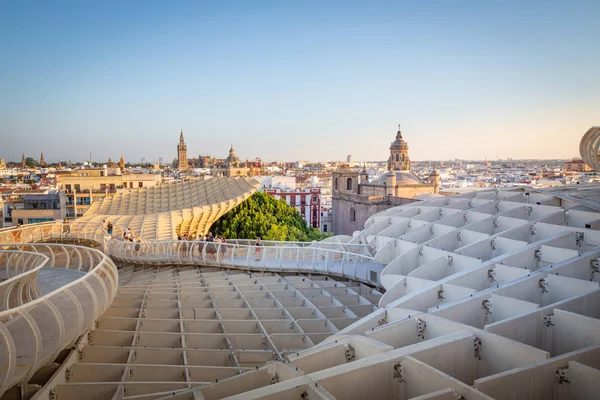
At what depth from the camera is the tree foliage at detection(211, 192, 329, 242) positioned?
36562mm

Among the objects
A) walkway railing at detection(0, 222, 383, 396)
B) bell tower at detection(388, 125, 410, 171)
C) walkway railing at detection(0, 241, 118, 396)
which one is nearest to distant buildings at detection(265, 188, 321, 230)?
bell tower at detection(388, 125, 410, 171)

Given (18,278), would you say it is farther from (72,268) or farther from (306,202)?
(306,202)

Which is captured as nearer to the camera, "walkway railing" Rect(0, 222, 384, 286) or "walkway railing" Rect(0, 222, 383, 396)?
"walkway railing" Rect(0, 222, 383, 396)

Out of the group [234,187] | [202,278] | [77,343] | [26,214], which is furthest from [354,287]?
[26,214]

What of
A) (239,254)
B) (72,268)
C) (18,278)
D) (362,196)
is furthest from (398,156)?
(18,278)

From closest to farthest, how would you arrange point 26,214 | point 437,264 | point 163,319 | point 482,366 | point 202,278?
1. point 482,366
2. point 163,319
3. point 437,264
4. point 202,278
5. point 26,214

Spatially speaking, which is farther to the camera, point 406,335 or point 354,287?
point 354,287

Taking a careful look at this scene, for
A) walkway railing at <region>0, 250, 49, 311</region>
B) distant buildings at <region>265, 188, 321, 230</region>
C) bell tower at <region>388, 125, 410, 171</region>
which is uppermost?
bell tower at <region>388, 125, 410, 171</region>

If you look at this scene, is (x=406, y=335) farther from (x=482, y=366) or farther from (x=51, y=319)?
(x=51, y=319)

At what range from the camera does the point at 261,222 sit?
3694 centimetres

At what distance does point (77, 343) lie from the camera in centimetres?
777

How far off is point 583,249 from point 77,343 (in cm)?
953

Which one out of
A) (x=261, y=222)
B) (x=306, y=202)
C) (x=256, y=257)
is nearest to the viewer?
(x=256, y=257)

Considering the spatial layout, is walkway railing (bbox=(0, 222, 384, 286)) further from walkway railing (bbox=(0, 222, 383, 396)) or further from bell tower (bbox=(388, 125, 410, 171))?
bell tower (bbox=(388, 125, 410, 171))
